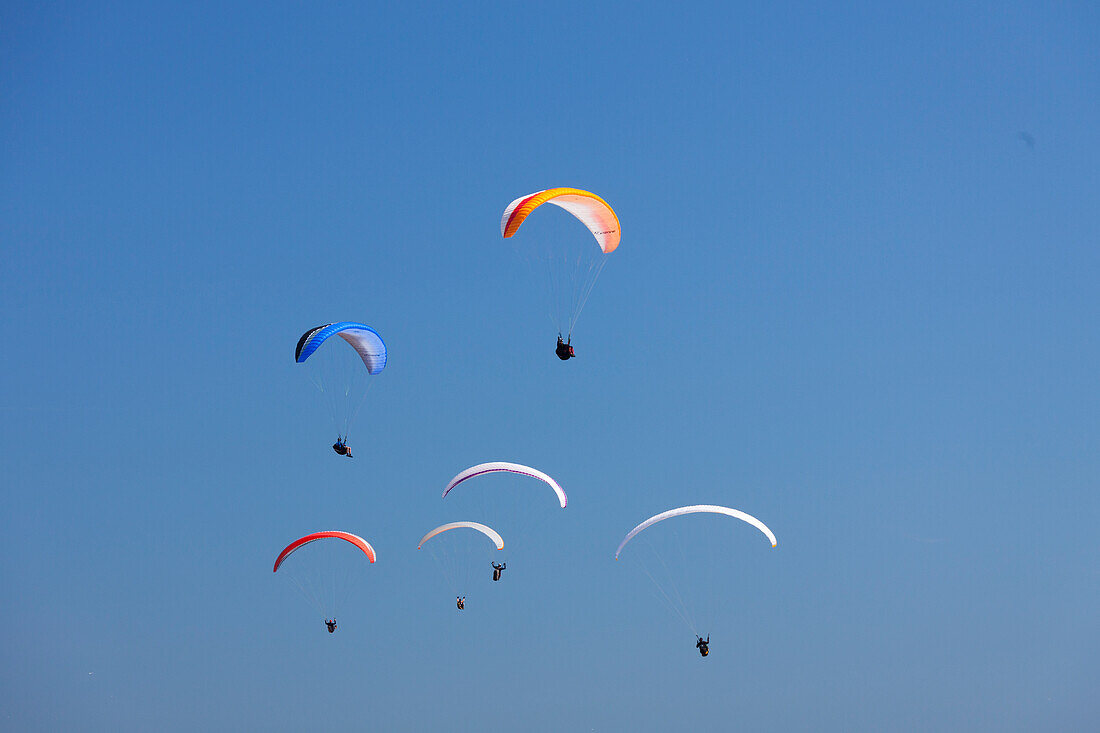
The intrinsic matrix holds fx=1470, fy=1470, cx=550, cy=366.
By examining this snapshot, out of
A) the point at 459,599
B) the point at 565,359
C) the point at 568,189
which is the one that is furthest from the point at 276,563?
the point at 568,189

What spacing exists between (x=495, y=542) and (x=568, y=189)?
11.8m

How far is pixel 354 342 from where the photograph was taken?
37.7m

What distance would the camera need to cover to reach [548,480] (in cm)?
3650

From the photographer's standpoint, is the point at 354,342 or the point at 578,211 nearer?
the point at 578,211

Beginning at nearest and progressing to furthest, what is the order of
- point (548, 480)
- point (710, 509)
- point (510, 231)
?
point (510, 231) < point (710, 509) < point (548, 480)

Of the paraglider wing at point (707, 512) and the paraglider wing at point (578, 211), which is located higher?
the paraglider wing at point (578, 211)

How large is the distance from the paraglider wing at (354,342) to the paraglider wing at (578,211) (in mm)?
6227

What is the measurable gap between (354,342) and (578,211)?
296 inches

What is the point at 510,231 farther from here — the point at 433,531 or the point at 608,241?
the point at 433,531

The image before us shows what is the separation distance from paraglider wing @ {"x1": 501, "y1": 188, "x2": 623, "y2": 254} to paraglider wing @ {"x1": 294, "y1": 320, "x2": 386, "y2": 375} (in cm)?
623

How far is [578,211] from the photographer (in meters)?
33.7

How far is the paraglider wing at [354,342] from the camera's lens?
35.1 m

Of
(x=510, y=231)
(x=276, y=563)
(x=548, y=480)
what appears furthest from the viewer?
(x=276, y=563)

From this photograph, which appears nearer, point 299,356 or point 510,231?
point 510,231
